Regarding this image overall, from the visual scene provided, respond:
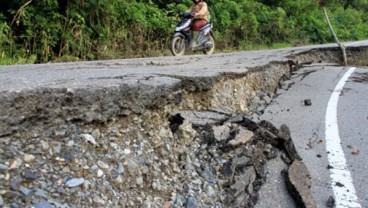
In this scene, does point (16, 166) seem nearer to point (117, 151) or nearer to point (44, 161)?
point (44, 161)

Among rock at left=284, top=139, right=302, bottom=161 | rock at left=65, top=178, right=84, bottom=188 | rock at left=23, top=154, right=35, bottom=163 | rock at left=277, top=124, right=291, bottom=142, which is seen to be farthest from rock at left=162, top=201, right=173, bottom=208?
rock at left=277, top=124, right=291, bottom=142

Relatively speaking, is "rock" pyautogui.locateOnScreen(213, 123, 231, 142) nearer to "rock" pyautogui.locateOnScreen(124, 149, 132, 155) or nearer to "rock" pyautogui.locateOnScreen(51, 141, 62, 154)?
"rock" pyautogui.locateOnScreen(124, 149, 132, 155)

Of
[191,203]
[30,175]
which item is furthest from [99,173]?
[191,203]

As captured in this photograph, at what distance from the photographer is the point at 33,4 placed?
28.4 feet

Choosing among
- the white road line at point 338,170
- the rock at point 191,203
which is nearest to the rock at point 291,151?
the white road line at point 338,170

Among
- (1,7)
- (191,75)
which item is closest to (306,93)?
(191,75)

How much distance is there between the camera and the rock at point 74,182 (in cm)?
210

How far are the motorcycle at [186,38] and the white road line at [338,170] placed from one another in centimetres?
451

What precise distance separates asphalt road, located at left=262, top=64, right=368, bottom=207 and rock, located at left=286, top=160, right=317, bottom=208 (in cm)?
8

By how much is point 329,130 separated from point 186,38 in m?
5.40

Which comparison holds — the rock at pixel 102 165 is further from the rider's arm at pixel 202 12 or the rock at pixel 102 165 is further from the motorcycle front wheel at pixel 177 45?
the rider's arm at pixel 202 12

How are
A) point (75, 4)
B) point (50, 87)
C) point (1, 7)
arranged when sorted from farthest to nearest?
point (75, 4)
point (1, 7)
point (50, 87)

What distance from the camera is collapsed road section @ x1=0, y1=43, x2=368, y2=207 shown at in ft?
6.85

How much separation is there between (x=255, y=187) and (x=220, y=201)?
40cm
